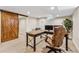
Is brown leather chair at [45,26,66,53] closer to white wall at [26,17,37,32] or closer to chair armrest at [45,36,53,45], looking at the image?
chair armrest at [45,36,53,45]

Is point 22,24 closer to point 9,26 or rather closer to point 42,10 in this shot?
point 9,26

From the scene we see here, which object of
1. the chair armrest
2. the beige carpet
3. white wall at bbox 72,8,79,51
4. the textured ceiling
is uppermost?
the textured ceiling

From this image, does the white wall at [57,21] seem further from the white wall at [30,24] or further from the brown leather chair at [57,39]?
the white wall at [30,24]

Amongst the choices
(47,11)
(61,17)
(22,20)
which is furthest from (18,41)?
(61,17)

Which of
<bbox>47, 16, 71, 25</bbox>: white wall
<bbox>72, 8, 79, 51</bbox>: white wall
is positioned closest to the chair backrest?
<bbox>47, 16, 71, 25</bbox>: white wall

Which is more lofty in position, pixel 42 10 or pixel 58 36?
pixel 42 10

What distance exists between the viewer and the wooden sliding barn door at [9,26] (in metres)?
2.01

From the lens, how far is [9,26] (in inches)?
82.7

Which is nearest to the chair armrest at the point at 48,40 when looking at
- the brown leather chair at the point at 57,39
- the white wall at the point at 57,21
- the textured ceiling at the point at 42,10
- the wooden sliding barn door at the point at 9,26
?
the brown leather chair at the point at 57,39

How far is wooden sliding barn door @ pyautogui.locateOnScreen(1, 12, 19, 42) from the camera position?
Result: 6.59 ft

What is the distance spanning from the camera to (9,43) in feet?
6.79

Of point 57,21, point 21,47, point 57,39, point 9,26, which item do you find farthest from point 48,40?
point 9,26


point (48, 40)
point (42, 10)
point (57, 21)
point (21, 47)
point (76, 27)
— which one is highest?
point (42, 10)

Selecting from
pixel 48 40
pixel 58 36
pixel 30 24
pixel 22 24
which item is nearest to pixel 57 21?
pixel 58 36
